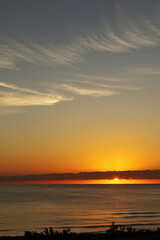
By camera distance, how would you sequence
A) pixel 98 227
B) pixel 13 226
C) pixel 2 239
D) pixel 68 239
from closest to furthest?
pixel 68 239 < pixel 2 239 < pixel 98 227 < pixel 13 226

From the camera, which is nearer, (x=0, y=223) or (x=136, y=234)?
(x=136, y=234)

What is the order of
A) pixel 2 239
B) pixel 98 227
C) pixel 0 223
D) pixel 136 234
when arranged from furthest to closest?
pixel 0 223 → pixel 98 227 → pixel 2 239 → pixel 136 234

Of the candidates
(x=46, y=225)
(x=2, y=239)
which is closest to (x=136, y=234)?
(x=2, y=239)

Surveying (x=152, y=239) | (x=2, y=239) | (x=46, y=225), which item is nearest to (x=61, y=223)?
(x=46, y=225)

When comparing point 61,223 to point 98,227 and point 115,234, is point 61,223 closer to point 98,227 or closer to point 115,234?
point 98,227

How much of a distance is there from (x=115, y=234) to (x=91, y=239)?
1896 millimetres

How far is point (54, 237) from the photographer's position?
23.9 meters

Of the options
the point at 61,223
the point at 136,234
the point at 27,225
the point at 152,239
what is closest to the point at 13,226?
the point at 27,225

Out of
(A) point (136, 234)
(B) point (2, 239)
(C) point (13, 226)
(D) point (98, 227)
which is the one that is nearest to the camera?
(A) point (136, 234)

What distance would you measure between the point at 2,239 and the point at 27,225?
611 inches

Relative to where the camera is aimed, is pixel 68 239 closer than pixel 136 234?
Yes

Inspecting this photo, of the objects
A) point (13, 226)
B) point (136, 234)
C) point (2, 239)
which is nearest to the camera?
point (136, 234)

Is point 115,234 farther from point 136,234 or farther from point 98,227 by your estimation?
point 98,227

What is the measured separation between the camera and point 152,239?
22000mm
